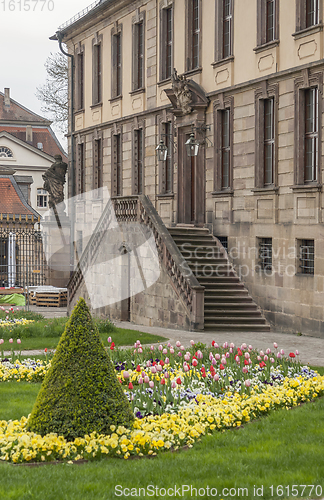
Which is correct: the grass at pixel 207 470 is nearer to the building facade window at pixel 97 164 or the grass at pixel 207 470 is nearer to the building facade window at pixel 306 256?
the building facade window at pixel 306 256

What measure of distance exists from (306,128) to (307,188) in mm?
1651

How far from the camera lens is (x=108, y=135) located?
30.0 metres

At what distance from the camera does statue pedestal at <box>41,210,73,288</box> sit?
34.4m

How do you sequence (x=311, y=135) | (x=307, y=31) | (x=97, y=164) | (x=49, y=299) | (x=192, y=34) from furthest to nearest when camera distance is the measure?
(x=49, y=299)
(x=97, y=164)
(x=192, y=34)
(x=311, y=135)
(x=307, y=31)

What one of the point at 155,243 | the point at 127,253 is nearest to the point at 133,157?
the point at 127,253

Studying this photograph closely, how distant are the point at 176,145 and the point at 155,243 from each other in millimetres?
5399

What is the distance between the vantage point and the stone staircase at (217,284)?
63.6 feet

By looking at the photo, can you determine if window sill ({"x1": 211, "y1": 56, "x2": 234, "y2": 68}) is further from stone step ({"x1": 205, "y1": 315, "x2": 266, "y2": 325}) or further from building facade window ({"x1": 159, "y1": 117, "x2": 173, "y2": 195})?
stone step ({"x1": 205, "y1": 315, "x2": 266, "y2": 325})

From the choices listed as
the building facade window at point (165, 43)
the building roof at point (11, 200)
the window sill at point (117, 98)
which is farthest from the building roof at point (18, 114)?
the building facade window at point (165, 43)

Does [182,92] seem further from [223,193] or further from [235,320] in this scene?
[235,320]

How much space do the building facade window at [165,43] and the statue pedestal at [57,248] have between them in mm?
10968

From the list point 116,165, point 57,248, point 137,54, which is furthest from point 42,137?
point 137,54

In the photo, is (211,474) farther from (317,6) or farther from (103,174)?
(103,174)

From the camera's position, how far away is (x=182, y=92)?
77.8 ft
